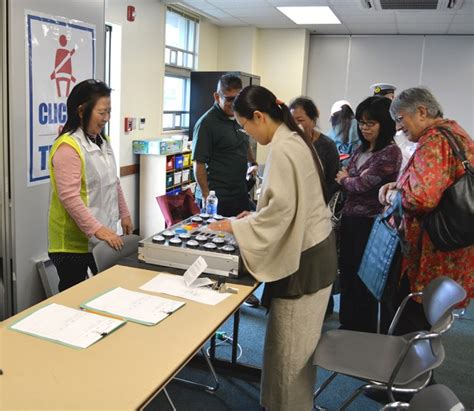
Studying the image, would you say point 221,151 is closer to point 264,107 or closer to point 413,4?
point 264,107

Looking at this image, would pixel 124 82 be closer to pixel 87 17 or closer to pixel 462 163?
pixel 87 17

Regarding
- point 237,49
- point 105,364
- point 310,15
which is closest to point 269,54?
point 237,49

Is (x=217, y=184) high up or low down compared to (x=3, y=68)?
down

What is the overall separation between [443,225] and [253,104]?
0.92 m

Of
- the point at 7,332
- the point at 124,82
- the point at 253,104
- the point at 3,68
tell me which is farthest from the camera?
the point at 124,82

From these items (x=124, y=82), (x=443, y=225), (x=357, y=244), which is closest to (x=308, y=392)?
(x=443, y=225)

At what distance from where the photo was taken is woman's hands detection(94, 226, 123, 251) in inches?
76.2

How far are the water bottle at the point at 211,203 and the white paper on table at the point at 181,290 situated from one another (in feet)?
3.51

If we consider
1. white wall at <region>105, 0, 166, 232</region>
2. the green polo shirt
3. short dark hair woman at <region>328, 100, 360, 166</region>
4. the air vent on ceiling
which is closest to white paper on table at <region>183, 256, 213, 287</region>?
the green polo shirt

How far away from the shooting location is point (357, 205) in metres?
2.54

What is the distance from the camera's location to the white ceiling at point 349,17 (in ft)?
16.6

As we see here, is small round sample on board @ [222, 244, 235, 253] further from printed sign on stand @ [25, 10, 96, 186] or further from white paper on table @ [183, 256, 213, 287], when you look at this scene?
printed sign on stand @ [25, 10, 96, 186]

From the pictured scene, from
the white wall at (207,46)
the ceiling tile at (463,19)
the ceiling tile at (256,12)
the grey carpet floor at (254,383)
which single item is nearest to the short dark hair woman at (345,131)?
the grey carpet floor at (254,383)

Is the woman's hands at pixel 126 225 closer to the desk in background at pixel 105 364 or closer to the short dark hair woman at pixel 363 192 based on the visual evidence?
the desk in background at pixel 105 364
